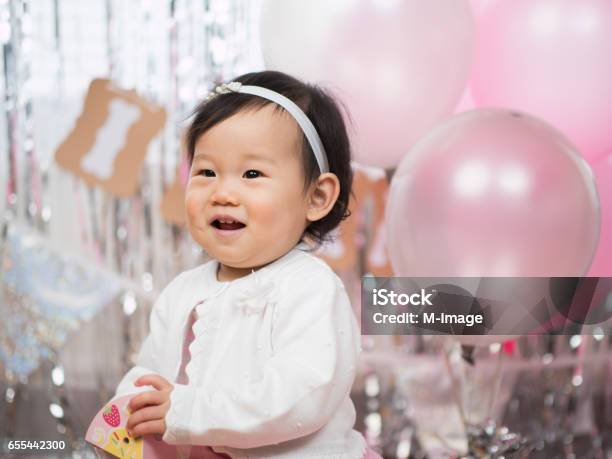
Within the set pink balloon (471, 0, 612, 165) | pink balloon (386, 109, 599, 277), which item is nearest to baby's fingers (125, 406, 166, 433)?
pink balloon (386, 109, 599, 277)

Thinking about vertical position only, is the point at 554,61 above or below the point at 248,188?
above

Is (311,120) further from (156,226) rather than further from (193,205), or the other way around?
(156,226)

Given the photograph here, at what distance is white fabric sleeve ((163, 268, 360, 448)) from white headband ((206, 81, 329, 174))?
0.59 ft

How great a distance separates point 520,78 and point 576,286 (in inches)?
13.3

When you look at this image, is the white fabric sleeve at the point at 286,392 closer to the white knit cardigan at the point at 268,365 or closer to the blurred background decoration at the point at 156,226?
the white knit cardigan at the point at 268,365

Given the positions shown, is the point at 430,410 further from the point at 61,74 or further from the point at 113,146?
the point at 61,74

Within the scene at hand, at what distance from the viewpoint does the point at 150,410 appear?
979mm

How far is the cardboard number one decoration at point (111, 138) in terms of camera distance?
175cm

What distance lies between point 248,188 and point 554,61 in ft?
1.93

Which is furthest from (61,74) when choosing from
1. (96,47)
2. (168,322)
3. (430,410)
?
(430,410)

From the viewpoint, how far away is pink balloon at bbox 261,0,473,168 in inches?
52.3

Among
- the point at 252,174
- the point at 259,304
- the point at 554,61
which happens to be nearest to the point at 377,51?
the point at 554,61

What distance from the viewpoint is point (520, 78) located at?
1374 millimetres

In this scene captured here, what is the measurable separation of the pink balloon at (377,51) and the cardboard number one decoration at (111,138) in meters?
0.49
